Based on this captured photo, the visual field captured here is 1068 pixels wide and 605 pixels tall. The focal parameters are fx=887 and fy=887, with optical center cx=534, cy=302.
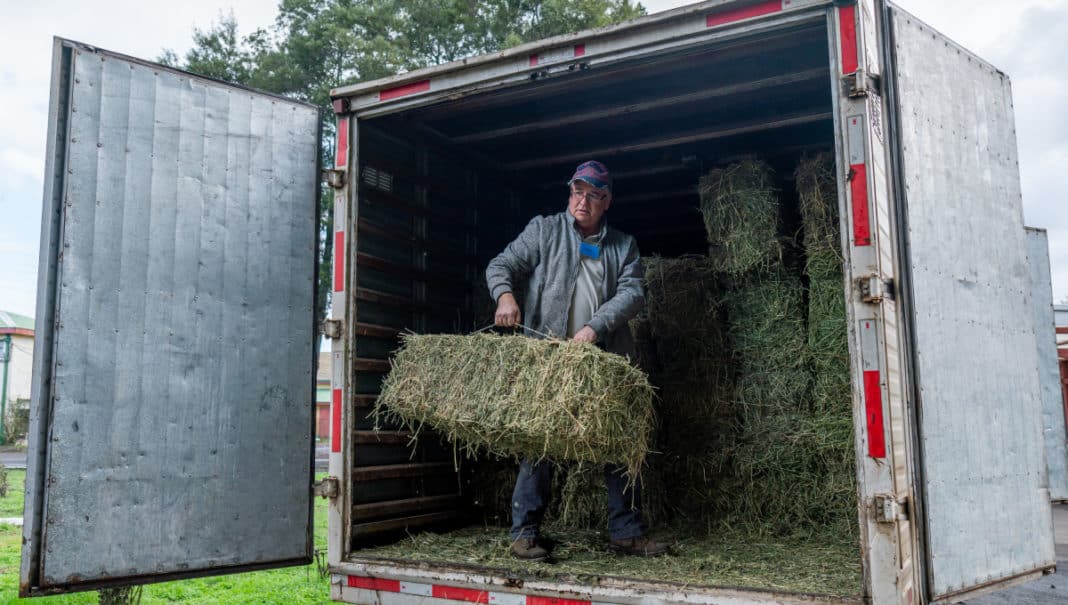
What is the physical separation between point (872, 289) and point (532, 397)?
5.02ft

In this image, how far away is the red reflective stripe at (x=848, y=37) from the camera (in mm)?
3523

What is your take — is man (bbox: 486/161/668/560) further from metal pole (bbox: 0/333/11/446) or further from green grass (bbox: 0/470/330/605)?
metal pole (bbox: 0/333/11/446)

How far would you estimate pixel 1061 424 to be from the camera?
10398 mm

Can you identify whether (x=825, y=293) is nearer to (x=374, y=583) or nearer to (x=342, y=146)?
(x=342, y=146)

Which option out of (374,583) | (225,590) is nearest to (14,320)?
(225,590)

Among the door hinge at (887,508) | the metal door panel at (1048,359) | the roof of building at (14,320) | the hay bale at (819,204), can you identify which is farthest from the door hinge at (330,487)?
the roof of building at (14,320)

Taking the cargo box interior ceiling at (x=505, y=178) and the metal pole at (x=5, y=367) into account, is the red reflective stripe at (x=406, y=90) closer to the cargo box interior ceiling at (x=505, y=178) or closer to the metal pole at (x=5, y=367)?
the cargo box interior ceiling at (x=505, y=178)

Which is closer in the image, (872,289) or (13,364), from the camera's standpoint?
(872,289)

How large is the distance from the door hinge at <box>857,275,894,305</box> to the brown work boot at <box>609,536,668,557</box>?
200 centimetres

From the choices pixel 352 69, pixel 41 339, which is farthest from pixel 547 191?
pixel 352 69

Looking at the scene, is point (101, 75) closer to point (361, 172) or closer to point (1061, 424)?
point (361, 172)

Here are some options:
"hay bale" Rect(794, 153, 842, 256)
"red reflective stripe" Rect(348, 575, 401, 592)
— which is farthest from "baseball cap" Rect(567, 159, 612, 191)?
"red reflective stripe" Rect(348, 575, 401, 592)

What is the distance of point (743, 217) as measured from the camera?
555 centimetres

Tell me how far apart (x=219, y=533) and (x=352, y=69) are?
14.6 metres
